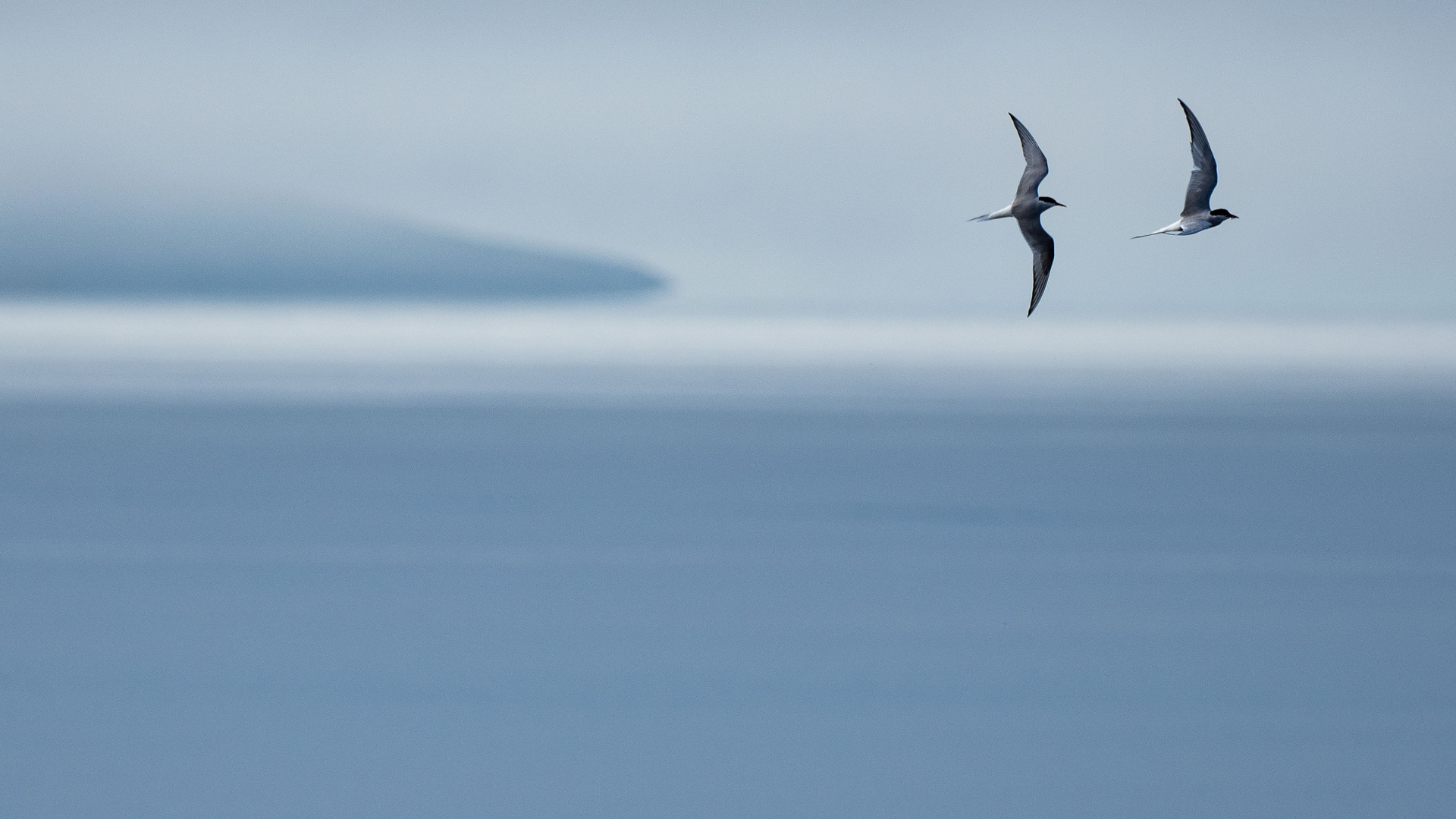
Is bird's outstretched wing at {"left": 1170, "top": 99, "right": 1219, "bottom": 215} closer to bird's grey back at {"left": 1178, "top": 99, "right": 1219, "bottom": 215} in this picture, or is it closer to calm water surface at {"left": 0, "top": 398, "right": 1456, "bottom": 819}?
bird's grey back at {"left": 1178, "top": 99, "right": 1219, "bottom": 215}

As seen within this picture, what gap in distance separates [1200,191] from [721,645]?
382cm

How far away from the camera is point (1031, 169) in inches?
340

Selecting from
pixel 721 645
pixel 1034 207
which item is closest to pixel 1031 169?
pixel 1034 207

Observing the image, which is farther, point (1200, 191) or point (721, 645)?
point (1200, 191)

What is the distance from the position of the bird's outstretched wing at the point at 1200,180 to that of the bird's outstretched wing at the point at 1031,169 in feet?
2.85

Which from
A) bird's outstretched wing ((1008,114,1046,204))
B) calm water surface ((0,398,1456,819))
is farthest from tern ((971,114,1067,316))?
calm water surface ((0,398,1456,819))

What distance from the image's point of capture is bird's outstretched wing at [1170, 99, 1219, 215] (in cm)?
886

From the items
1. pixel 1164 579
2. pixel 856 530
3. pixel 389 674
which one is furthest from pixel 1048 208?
pixel 389 674

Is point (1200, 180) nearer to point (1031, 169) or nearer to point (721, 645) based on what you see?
point (1031, 169)

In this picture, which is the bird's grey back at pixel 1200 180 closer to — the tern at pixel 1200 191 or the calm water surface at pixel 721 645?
the tern at pixel 1200 191

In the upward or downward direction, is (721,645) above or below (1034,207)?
below

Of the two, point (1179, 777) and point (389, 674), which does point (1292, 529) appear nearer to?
point (1179, 777)

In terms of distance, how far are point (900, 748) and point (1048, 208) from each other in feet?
12.1

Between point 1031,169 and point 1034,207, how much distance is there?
0.21 meters
